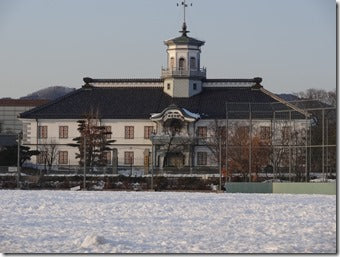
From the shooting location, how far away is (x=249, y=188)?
30.5 metres

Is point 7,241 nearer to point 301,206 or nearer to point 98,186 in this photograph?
point 301,206

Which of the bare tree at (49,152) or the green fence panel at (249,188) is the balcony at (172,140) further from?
the green fence panel at (249,188)

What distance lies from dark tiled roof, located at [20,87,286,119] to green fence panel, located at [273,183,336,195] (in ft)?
109

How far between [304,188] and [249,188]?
6.08 ft

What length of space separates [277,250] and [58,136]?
51.8 metres

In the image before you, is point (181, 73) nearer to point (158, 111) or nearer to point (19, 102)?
point (158, 111)

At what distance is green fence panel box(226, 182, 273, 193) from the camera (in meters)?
30.3

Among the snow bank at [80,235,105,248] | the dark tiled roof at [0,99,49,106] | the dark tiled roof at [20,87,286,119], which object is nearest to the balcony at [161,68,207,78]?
the dark tiled roof at [20,87,286,119]

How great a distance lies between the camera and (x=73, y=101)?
6669 cm

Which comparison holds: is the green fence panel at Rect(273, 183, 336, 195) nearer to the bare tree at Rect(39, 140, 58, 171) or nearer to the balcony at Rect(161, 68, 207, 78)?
the bare tree at Rect(39, 140, 58, 171)

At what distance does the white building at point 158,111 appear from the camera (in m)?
60.7

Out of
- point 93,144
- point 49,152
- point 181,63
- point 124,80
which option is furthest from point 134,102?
point 93,144

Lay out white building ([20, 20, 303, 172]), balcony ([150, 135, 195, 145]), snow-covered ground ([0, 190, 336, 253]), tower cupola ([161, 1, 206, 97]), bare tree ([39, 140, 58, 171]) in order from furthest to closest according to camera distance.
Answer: tower cupola ([161, 1, 206, 97])
white building ([20, 20, 303, 172])
balcony ([150, 135, 195, 145])
bare tree ([39, 140, 58, 171])
snow-covered ground ([0, 190, 336, 253])

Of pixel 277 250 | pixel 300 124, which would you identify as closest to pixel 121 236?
pixel 277 250
